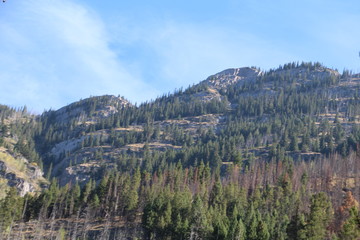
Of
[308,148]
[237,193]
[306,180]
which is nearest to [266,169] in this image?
[306,180]

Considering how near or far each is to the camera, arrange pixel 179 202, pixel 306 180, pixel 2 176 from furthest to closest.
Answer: pixel 2 176 → pixel 306 180 → pixel 179 202

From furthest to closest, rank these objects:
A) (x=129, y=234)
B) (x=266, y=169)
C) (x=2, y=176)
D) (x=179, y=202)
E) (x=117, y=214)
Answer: (x=2, y=176) → (x=266, y=169) → (x=117, y=214) → (x=129, y=234) → (x=179, y=202)

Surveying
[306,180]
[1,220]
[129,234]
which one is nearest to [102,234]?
[129,234]

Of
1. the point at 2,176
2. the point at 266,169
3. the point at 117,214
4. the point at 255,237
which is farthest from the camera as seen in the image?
the point at 2,176

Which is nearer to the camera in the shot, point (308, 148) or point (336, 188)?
point (336, 188)

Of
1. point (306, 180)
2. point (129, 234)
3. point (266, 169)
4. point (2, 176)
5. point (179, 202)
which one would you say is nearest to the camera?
point (179, 202)

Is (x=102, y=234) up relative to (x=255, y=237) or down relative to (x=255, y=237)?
down

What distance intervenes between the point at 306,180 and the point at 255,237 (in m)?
60.2

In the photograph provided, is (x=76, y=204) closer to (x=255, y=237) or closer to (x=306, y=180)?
(x=255, y=237)

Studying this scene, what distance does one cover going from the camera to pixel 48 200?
118938 mm

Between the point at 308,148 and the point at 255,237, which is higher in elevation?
the point at 308,148

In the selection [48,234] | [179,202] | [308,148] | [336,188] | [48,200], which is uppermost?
[308,148]

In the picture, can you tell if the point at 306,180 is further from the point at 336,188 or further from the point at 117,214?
the point at 117,214

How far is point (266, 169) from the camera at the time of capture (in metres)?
146
